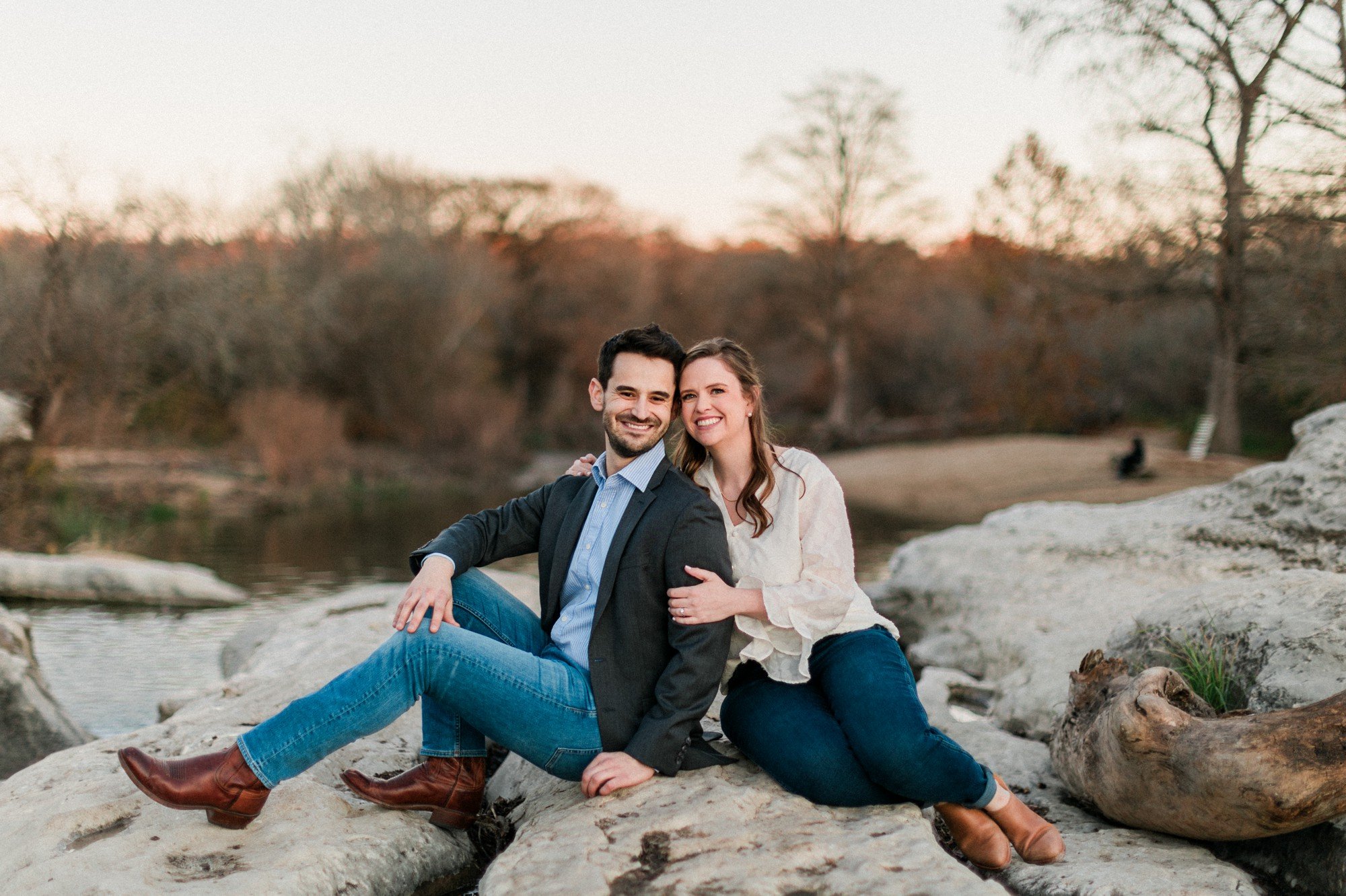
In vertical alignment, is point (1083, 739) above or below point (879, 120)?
below

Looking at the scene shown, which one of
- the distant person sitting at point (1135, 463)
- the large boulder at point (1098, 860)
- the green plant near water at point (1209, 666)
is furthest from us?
the distant person sitting at point (1135, 463)

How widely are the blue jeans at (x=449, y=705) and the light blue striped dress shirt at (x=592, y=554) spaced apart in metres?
0.09

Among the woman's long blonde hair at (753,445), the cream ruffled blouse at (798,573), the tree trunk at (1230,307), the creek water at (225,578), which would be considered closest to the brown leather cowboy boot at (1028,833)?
the cream ruffled blouse at (798,573)

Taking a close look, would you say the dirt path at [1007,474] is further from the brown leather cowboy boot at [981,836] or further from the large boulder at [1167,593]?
the brown leather cowboy boot at [981,836]

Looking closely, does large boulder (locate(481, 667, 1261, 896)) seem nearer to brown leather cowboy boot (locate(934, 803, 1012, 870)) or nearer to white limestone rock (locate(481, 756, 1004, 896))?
white limestone rock (locate(481, 756, 1004, 896))

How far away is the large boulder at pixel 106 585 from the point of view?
8.77 metres

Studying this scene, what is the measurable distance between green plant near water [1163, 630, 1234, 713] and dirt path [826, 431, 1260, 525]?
39.7 ft

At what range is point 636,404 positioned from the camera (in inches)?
123

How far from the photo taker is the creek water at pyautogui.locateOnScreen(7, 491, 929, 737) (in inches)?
241

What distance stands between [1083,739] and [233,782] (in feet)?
8.69

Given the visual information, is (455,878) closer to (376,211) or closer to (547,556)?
(547,556)

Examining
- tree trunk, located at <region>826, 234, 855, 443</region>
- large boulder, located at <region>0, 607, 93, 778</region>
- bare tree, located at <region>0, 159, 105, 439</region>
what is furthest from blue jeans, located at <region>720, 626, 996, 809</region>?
tree trunk, located at <region>826, 234, 855, 443</region>

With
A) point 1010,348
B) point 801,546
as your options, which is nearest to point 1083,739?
point 801,546

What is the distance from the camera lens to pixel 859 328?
105 ft
